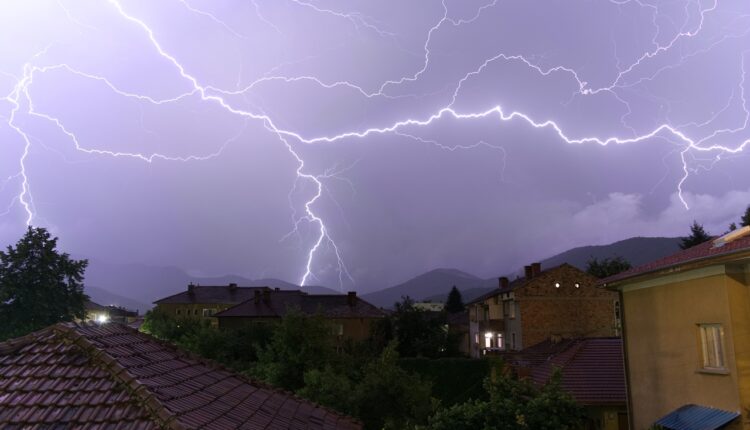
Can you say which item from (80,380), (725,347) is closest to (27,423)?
(80,380)

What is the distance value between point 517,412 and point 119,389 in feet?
19.9

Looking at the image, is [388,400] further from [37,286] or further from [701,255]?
[37,286]

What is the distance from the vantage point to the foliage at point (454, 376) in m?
30.9

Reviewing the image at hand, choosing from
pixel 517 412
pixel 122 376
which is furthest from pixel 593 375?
pixel 122 376

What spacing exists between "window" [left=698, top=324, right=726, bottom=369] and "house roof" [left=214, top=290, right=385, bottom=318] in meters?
38.9

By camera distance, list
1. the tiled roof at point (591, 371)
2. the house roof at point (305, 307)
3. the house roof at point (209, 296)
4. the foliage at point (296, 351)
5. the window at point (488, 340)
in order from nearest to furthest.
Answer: the tiled roof at point (591, 371) → the foliage at point (296, 351) → the window at point (488, 340) → the house roof at point (305, 307) → the house roof at point (209, 296)

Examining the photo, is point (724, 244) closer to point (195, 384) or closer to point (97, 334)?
point (195, 384)

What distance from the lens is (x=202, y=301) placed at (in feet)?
234

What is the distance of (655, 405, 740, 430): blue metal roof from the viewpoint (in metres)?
8.81

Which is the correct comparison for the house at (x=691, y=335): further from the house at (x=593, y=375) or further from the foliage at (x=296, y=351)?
the foliage at (x=296, y=351)

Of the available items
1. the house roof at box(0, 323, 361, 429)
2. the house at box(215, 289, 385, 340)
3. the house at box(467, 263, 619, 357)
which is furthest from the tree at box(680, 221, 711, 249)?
the house roof at box(0, 323, 361, 429)

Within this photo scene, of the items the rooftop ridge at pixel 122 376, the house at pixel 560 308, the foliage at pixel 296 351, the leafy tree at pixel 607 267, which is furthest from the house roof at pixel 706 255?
the leafy tree at pixel 607 267

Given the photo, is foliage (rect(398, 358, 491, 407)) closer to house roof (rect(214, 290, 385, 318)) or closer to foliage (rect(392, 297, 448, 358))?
foliage (rect(392, 297, 448, 358))

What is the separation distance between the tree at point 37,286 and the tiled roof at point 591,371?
30.3 metres
